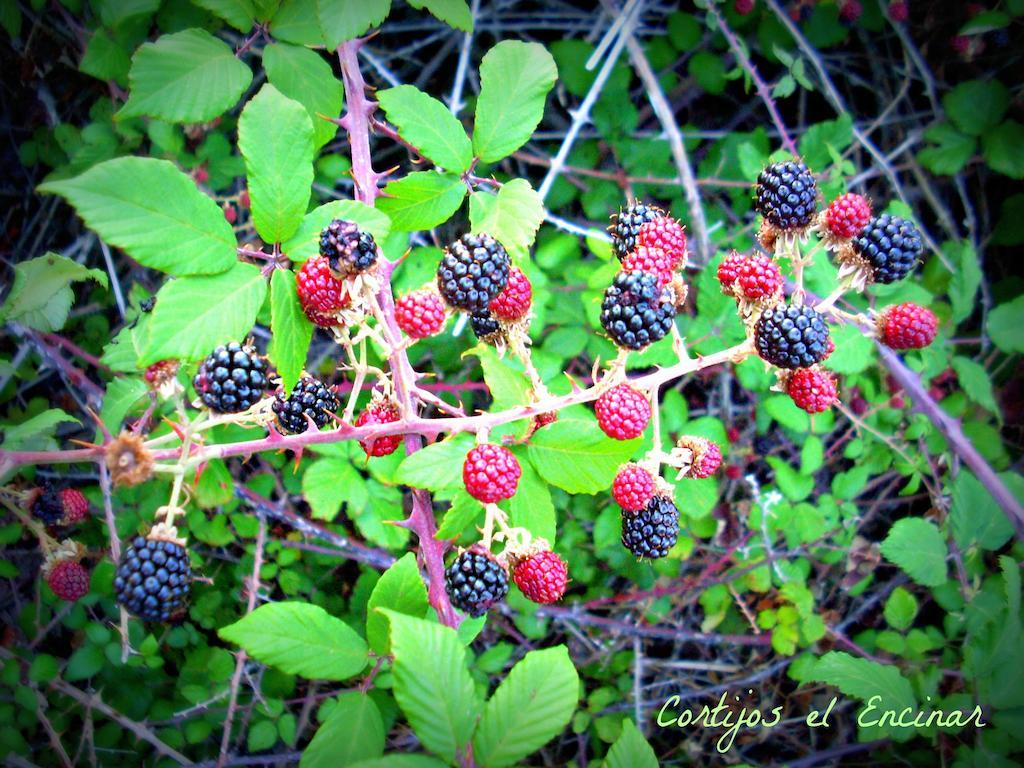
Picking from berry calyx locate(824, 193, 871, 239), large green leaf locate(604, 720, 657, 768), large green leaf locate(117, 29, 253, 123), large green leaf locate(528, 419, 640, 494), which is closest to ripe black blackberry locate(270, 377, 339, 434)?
large green leaf locate(528, 419, 640, 494)

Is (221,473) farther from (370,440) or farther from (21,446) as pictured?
(370,440)

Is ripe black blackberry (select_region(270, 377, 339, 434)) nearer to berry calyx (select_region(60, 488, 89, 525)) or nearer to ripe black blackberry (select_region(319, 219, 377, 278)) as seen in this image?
ripe black blackberry (select_region(319, 219, 377, 278))

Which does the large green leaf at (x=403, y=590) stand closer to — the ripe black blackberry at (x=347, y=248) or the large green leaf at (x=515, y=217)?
the ripe black blackberry at (x=347, y=248)

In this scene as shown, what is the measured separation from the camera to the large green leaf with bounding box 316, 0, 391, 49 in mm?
1557

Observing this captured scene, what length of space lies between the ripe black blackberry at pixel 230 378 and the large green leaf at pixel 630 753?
40.7 inches

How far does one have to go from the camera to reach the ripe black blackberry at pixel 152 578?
130 centimetres

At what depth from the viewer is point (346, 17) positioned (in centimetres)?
157

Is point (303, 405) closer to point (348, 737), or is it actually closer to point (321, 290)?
point (321, 290)

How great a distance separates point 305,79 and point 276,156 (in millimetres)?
516

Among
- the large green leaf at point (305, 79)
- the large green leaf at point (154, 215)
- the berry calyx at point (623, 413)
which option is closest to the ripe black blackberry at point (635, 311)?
the berry calyx at point (623, 413)

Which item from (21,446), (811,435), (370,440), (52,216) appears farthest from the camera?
(52,216)

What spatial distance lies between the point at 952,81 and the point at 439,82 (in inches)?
94.6

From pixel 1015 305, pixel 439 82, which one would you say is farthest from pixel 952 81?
pixel 439 82

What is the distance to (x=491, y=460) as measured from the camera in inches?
53.5
